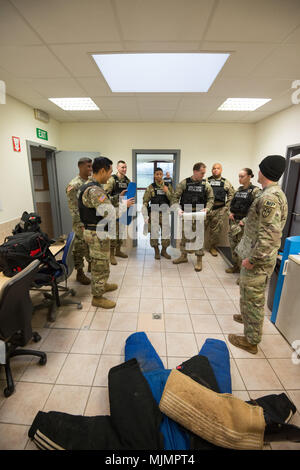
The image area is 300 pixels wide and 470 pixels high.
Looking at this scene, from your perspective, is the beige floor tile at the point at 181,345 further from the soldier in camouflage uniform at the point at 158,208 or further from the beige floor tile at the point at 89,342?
the soldier in camouflage uniform at the point at 158,208

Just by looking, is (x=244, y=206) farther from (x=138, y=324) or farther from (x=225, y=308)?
(x=138, y=324)

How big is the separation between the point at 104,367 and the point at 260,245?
165 centimetres

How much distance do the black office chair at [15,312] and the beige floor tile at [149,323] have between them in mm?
1105

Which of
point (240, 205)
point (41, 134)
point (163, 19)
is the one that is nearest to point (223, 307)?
point (240, 205)

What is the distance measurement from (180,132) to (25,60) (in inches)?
118

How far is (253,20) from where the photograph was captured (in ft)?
5.09

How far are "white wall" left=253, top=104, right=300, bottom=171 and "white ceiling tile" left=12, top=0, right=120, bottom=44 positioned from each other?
2.83 m

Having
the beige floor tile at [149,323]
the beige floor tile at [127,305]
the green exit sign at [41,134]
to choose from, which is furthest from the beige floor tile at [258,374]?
the green exit sign at [41,134]

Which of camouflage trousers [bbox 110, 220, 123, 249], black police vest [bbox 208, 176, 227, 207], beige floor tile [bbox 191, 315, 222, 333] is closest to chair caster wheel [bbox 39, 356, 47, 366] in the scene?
beige floor tile [bbox 191, 315, 222, 333]

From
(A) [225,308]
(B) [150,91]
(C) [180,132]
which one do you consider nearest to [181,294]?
(A) [225,308]

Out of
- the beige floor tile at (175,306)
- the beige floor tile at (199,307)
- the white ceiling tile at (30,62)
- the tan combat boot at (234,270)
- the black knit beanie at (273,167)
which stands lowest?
the beige floor tile at (199,307)

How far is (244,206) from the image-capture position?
130 inches

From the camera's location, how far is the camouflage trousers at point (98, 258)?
2.44 m

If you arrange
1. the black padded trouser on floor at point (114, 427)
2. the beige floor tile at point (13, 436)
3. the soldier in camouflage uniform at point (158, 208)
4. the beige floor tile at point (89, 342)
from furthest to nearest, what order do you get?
1. the soldier in camouflage uniform at point (158, 208)
2. the beige floor tile at point (89, 342)
3. the beige floor tile at point (13, 436)
4. the black padded trouser on floor at point (114, 427)
